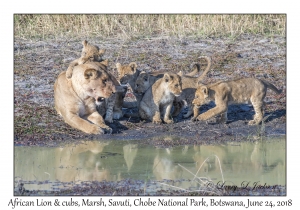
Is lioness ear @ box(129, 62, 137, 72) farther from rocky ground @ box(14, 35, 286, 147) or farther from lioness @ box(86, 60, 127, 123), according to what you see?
rocky ground @ box(14, 35, 286, 147)

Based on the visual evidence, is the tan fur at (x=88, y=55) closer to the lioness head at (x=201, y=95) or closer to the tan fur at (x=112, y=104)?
the tan fur at (x=112, y=104)

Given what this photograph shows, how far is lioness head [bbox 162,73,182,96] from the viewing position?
12273mm

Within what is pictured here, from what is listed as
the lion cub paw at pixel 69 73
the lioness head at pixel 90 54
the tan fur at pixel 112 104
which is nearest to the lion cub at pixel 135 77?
the tan fur at pixel 112 104

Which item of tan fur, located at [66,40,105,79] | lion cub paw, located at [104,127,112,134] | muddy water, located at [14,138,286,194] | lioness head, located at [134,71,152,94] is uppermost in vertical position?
tan fur, located at [66,40,105,79]

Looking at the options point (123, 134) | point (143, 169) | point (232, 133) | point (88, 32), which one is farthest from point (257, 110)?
point (88, 32)

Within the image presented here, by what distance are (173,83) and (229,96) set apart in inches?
37.8

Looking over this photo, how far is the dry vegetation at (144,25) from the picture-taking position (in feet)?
56.1

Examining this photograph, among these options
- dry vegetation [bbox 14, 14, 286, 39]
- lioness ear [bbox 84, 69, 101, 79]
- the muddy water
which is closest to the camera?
the muddy water

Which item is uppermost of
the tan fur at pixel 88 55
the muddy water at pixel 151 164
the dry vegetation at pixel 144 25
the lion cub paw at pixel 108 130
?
the dry vegetation at pixel 144 25

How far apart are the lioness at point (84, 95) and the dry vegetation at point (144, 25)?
503 cm

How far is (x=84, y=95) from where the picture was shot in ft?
39.0

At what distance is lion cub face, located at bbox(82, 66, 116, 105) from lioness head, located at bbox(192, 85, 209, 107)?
5.10 feet

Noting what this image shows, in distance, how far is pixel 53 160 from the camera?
34.1 feet

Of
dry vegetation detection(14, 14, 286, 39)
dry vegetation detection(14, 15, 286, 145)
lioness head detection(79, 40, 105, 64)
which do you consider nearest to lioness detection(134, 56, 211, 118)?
dry vegetation detection(14, 15, 286, 145)
